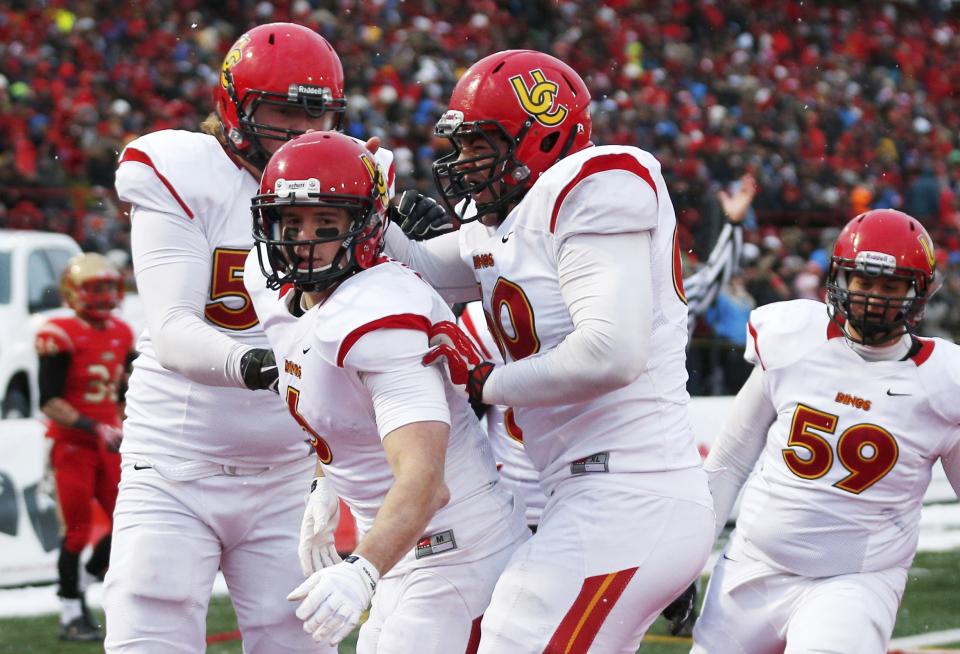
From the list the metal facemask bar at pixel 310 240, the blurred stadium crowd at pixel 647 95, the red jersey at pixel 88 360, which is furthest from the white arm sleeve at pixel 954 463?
the blurred stadium crowd at pixel 647 95

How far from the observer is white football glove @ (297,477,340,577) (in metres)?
3.30

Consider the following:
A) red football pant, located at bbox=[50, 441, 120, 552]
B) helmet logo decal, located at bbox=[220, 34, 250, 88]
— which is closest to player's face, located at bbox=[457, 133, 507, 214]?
helmet logo decal, located at bbox=[220, 34, 250, 88]

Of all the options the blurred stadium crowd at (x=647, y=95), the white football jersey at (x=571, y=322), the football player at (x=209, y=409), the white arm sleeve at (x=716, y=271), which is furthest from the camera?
the blurred stadium crowd at (x=647, y=95)

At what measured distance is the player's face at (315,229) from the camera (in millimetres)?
2969

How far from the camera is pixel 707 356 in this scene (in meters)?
11.6

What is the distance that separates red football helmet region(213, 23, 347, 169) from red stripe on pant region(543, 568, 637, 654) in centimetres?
144

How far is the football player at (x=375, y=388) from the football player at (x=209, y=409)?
557mm

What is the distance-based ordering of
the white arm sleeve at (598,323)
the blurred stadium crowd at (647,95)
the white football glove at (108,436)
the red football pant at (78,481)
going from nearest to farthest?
the white arm sleeve at (598,323) < the red football pant at (78,481) < the white football glove at (108,436) < the blurred stadium crowd at (647,95)

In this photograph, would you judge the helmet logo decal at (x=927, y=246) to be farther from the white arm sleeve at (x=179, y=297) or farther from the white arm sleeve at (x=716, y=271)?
the white arm sleeve at (x=716, y=271)

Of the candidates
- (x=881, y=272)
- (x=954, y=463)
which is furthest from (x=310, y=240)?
(x=954, y=463)

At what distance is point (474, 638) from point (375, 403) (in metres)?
0.60

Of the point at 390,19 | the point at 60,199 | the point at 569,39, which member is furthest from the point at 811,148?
the point at 60,199

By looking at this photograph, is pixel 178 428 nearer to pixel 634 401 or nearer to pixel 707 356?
pixel 634 401

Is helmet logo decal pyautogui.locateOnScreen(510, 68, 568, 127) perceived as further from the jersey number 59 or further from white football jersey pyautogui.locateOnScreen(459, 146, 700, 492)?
the jersey number 59
